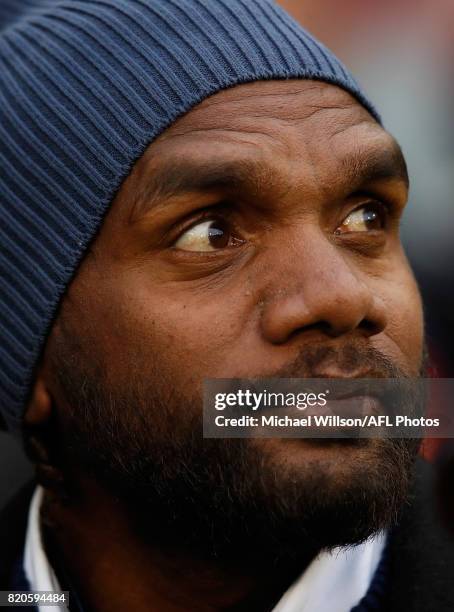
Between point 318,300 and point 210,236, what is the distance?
0.40 metres

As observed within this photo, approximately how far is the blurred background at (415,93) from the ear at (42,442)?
142cm

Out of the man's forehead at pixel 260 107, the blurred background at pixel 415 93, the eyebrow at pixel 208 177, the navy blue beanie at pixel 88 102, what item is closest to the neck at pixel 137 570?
the navy blue beanie at pixel 88 102

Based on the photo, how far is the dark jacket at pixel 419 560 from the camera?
7.22 feet

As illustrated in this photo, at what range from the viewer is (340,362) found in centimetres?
199

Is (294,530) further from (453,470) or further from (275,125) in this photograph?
(275,125)

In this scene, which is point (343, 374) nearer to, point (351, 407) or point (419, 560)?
point (351, 407)

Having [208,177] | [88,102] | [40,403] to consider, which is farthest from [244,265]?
[40,403]

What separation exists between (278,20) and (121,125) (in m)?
0.59

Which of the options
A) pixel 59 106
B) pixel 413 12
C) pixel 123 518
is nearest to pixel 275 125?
pixel 59 106

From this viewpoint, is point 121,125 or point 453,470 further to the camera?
point 453,470

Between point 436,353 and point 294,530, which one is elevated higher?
point 436,353

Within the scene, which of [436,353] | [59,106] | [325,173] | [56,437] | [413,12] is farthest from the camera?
[413,12]

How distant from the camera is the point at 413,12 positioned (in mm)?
5090

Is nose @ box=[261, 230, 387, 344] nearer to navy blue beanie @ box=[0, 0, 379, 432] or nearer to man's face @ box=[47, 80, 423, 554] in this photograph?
man's face @ box=[47, 80, 423, 554]
